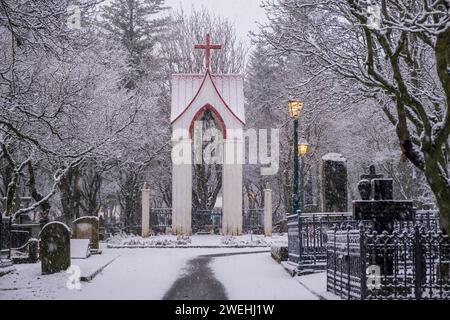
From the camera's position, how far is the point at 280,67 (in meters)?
51.0

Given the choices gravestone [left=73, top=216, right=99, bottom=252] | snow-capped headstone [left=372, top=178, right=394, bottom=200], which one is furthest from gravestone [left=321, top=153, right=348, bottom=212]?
gravestone [left=73, top=216, right=99, bottom=252]

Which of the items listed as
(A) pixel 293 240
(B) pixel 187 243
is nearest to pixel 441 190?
(A) pixel 293 240

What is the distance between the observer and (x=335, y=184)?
66.3 feet

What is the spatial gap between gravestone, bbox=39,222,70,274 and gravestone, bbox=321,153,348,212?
28.0ft

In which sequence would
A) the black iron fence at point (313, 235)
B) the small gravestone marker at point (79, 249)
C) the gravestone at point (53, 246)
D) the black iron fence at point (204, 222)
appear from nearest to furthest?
1. the gravestone at point (53, 246)
2. the black iron fence at point (313, 235)
3. the small gravestone marker at point (79, 249)
4. the black iron fence at point (204, 222)

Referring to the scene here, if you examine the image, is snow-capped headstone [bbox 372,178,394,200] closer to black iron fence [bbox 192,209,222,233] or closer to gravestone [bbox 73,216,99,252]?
gravestone [bbox 73,216,99,252]

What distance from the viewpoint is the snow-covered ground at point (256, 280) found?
12.7 m

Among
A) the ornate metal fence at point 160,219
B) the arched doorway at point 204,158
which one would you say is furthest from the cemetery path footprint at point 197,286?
the arched doorway at point 204,158

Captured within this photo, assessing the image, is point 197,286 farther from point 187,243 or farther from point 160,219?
point 160,219

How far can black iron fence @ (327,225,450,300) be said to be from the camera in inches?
440

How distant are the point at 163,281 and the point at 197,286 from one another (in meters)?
1.35

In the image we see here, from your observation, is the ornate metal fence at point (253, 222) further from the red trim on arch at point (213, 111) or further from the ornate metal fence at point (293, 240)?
the ornate metal fence at point (293, 240)
